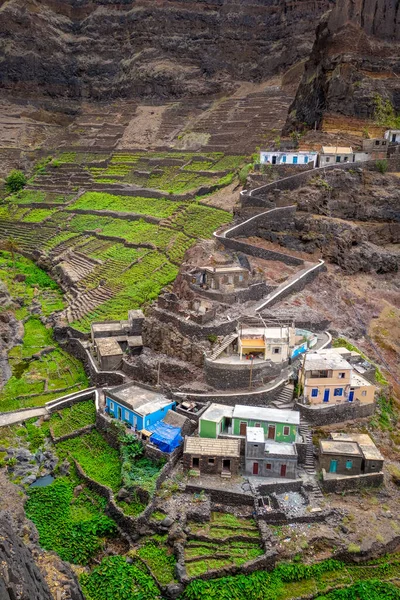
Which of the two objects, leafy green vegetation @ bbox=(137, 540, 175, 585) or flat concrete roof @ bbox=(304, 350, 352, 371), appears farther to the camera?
flat concrete roof @ bbox=(304, 350, 352, 371)

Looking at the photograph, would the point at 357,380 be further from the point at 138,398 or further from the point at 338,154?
the point at 338,154

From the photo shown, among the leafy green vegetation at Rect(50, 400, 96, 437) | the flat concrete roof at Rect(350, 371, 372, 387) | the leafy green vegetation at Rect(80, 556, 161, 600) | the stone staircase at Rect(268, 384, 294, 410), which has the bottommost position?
the leafy green vegetation at Rect(50, 400, 96, 437)

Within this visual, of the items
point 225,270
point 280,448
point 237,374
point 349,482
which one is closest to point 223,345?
point 237,374

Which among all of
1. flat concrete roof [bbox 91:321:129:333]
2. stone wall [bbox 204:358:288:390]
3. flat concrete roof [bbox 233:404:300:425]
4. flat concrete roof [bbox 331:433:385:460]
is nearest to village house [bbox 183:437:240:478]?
flat concrete roof [bbox 233:404:300:425]

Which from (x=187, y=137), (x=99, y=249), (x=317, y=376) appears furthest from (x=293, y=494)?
(x=187, y=137)

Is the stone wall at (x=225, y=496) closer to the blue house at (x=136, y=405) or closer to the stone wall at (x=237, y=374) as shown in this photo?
the blue house at (x=136, y=405)

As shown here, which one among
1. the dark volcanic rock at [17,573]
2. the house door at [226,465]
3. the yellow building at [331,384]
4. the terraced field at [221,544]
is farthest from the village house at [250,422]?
the dark volcanic rock at [17,573]

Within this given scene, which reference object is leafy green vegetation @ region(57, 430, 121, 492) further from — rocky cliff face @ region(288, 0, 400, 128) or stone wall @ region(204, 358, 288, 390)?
rocky cliff face @ region(288, 0, 400, 128)

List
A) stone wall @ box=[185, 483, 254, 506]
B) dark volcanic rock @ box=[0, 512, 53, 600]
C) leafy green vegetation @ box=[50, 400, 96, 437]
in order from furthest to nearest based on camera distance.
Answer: leafy green vegetation @ box=[50, 400, 96, 437] < stone wall @ box=[185, 483, 254, 506] < dark volcanic rock @ box=[0, 512, 53, 600]
